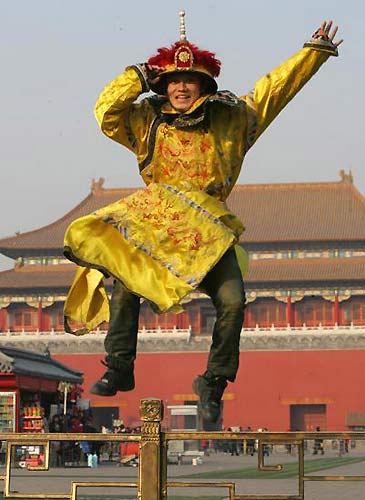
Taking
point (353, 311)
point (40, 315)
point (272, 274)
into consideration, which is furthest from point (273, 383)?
point (40, 315)

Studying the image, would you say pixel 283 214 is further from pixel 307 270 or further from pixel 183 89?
pixel 183 89

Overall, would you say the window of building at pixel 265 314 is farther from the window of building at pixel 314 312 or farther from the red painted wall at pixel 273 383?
the red painted wall at pixel 273 383

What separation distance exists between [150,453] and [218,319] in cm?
61

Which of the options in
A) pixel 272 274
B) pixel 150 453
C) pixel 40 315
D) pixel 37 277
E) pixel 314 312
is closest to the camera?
pixel 150 453

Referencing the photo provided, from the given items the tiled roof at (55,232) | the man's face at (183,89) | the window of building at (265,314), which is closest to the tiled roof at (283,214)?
the tiled roof at (55,232)

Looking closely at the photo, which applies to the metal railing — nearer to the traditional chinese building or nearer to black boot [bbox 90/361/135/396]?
black boot [bbox 90/361/135/396]

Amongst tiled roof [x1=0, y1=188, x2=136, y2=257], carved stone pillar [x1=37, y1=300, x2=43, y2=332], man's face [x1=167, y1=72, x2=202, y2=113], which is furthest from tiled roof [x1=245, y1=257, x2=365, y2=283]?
man's face [x1=167, y1=72, x2=202, y2=113]

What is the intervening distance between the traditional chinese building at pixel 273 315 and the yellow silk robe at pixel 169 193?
31441 millimetres

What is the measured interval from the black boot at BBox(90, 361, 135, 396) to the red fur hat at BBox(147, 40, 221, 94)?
1233 mm

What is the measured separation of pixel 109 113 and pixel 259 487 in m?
7.48

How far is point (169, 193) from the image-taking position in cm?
496

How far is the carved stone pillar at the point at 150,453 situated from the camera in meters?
4.73

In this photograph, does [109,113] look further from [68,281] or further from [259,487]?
[68,281]

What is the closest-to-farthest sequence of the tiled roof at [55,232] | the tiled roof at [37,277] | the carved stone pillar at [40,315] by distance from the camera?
the carved stone pillar at [40,315], the tiled roof at [37,277], the tiled roof at [55,232]
